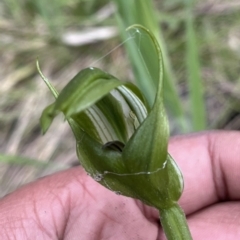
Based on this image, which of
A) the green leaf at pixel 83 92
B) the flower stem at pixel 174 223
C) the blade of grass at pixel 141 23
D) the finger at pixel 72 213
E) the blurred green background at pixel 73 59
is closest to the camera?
the green leaf at pixel 83 92

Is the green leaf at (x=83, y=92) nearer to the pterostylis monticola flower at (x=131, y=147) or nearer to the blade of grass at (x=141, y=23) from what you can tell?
the pterostylis monticola flower at (x=131, y=147)

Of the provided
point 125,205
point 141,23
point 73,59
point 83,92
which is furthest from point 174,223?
point 73,59

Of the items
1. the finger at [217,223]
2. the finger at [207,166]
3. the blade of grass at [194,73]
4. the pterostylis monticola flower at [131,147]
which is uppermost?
the pterostylis monticola flower at [131,147]

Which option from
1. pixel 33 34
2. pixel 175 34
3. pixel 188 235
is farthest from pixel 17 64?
pixel 188 235

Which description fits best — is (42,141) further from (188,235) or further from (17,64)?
(188,235)

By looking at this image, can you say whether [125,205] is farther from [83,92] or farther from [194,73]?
[83,92]

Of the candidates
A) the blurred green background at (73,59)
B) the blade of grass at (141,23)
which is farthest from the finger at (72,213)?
the blurred green background at (73,59)

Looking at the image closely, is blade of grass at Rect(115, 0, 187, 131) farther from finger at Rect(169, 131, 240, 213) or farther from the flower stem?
the flower stem

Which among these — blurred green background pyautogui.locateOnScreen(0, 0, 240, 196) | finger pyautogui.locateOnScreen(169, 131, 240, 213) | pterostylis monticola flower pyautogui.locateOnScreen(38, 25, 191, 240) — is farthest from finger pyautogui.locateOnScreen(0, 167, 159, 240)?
blurred green background pyautogui.locateOnScreen(0, 0, 240, 196)
